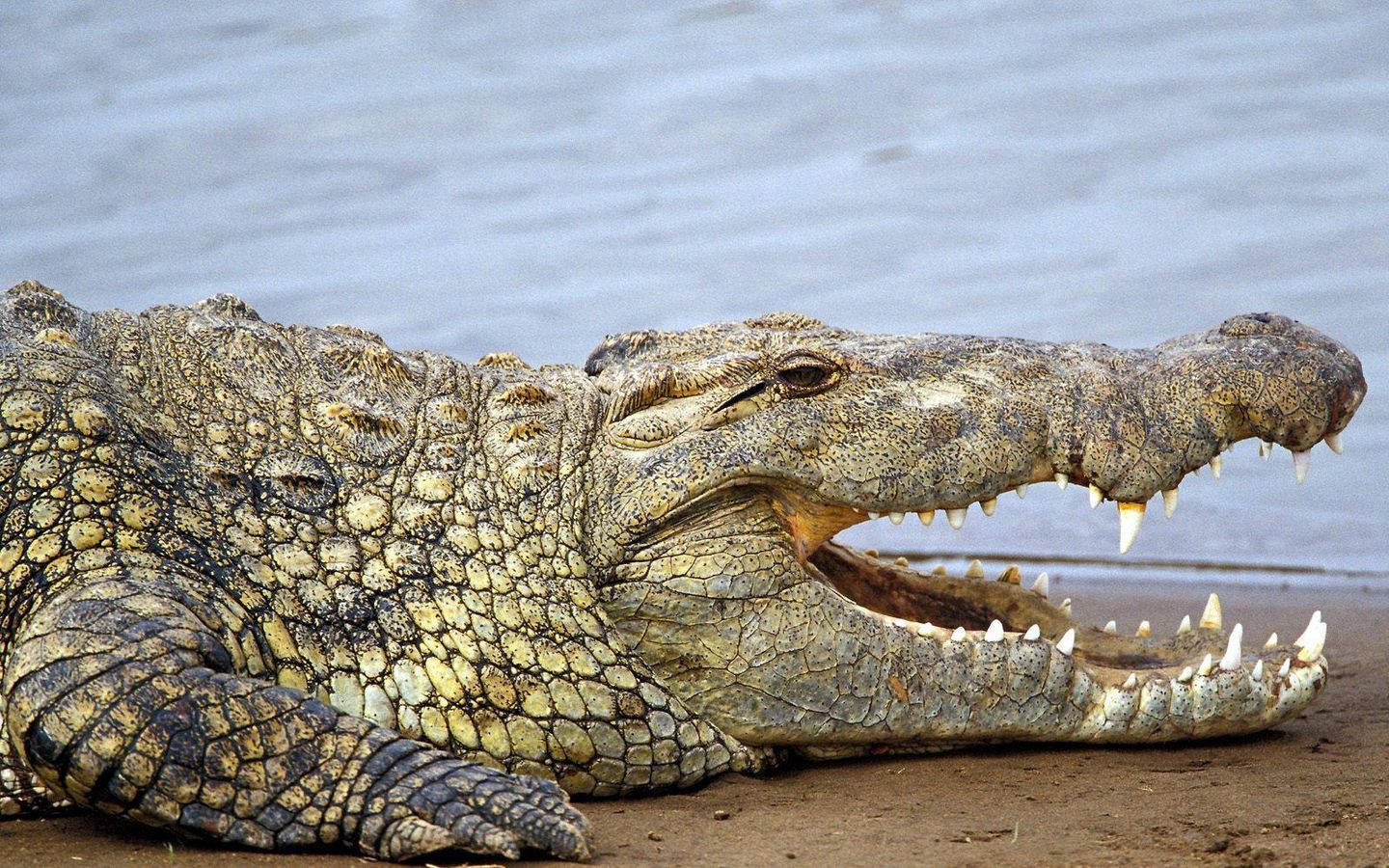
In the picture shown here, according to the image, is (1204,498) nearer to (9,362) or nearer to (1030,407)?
(1030,407)

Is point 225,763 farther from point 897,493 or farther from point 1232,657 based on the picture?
point 1232,657

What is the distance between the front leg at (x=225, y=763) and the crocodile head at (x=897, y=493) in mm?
816

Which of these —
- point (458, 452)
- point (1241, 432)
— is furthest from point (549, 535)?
point (1241, 432)

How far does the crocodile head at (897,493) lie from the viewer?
13.1 feet

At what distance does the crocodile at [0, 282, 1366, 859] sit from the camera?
A: 369 centimetres

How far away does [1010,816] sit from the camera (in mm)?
3684

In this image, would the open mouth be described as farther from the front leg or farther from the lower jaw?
the front leg

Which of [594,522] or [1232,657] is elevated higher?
[594,522]

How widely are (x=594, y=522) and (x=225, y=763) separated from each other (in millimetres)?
1214

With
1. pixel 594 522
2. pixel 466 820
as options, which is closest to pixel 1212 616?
pixel 594 522

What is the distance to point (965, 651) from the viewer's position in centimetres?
409

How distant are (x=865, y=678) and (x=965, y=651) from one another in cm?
30

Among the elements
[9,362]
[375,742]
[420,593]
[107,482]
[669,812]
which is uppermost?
[9,362]

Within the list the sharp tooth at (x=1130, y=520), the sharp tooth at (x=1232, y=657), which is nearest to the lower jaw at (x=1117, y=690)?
the sharp tooth at (x=1232, y=657)
